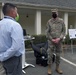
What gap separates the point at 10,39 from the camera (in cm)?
316

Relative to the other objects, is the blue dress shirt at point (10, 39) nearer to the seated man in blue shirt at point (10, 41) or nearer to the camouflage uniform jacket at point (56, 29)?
the seated man in blue shirt at point (10, 41)

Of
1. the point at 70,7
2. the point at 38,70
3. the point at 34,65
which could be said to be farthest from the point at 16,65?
the point at 70,7

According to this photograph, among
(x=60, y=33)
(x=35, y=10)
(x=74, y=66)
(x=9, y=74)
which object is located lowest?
(x=74, y=66)

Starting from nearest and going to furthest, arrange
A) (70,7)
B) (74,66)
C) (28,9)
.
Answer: (74,66), (28,9), (70,7)

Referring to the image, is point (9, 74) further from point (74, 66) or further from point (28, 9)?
point (28, 9)

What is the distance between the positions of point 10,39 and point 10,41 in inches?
1.4

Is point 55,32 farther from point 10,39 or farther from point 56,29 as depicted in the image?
point 10,39

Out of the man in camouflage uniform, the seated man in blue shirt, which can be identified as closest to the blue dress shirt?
the seated man in blue shirt

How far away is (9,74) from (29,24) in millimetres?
13374

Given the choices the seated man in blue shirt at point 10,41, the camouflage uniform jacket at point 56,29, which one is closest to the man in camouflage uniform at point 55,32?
the camouflage uniform jacket at point 56,29

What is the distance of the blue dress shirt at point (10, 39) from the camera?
10.1 feet

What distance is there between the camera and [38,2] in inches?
583

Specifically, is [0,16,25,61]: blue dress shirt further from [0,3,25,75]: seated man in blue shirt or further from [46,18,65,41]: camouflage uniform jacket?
[46,18,65,41]: camouflage uniform jacket

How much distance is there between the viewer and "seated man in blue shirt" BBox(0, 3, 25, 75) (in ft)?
10.2
